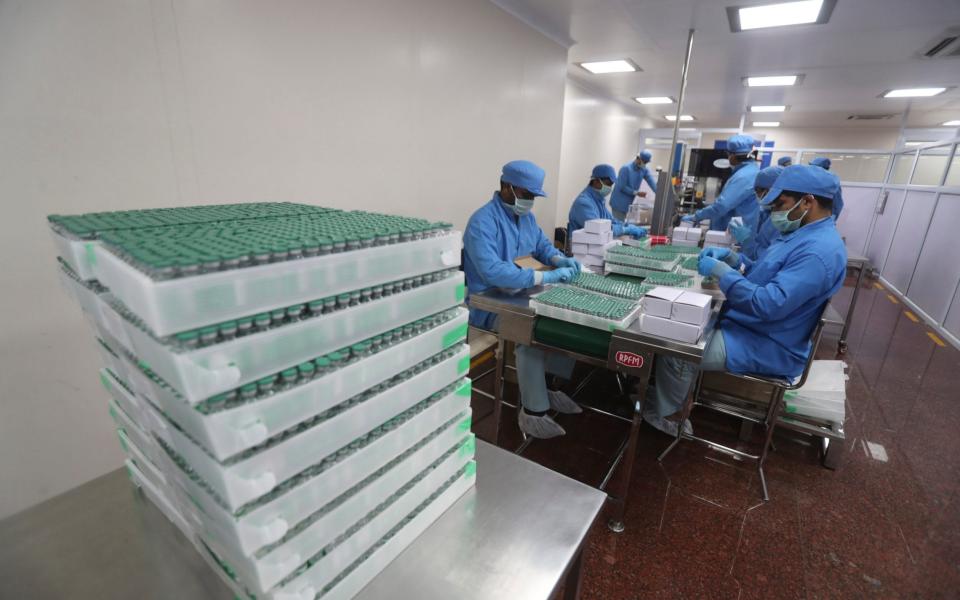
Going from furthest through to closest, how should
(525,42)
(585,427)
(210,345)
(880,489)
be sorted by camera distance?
(525,42), (585,427), (880,489), (210,345)

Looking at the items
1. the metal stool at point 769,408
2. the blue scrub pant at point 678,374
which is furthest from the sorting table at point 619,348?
the metal stool at point 769,408

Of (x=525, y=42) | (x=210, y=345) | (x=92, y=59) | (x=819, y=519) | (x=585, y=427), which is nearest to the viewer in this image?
(x=210, y=345)

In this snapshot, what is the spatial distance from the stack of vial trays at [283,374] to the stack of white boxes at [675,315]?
1.13 m

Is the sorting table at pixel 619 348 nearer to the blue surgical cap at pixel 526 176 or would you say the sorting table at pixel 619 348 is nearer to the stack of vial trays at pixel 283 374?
the blue surgical cap at pixel 526 176

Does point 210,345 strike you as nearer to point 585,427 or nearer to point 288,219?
point 288,219

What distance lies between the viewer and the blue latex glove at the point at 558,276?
241 centimetres

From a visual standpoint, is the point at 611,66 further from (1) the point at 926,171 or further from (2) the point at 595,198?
(1) the point at 926,171

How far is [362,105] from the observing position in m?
2.55

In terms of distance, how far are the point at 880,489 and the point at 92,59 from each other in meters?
4.19

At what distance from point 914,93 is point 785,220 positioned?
253 inches

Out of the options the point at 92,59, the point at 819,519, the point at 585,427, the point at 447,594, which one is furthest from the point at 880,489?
the point at 92,59

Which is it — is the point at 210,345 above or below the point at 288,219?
below

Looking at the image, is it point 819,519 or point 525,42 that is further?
point 525,42

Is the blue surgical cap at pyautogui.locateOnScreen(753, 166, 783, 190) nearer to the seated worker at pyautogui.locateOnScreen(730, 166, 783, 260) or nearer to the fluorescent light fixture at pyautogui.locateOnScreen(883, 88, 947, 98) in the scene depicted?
the seated worker at pyautogui.locateOnScreen(730, 166, 783, 260)
